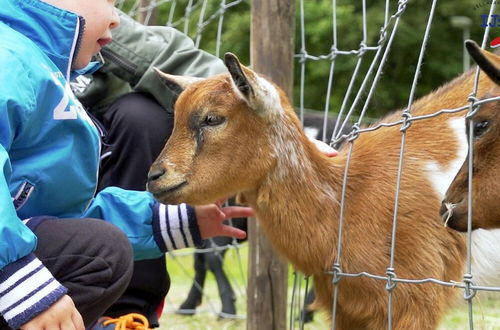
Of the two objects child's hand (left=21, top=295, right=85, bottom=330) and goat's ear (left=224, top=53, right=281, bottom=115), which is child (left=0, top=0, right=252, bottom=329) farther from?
goat's ear (left=224, top=53, right=281, bottom=115)

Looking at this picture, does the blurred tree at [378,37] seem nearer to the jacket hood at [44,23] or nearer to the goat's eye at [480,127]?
the jacket hood at [44,23]

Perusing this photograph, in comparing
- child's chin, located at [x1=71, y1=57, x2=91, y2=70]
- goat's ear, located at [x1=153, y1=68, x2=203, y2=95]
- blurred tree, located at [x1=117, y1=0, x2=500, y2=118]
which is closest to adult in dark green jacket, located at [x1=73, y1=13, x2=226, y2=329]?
goat's ear, located at [x1=153, y1=68, x2=203, y2=95]

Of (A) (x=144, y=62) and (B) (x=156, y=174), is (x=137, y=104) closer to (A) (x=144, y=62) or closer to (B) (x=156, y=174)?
(A) (x=144, y=62)

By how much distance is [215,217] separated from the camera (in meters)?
3.14

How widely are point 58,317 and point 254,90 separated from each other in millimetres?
1018

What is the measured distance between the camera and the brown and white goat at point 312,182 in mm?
2816

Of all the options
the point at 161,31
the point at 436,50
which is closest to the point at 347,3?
the point at 436,50

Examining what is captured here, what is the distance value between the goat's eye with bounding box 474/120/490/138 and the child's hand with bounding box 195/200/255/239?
92cm

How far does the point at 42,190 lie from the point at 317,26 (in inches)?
341

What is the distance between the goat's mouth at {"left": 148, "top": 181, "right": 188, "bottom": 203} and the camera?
2.89 metres

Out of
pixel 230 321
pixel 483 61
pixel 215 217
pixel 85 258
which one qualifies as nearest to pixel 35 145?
pixel 85 258

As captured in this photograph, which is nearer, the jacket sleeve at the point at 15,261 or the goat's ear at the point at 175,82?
the jacket sleeve at the point at 15,261

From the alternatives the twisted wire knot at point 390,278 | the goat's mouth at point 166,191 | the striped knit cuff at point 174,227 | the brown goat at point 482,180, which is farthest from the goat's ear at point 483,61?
the striped knit cuff at point 174,227

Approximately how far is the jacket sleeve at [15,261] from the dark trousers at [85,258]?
20cm
